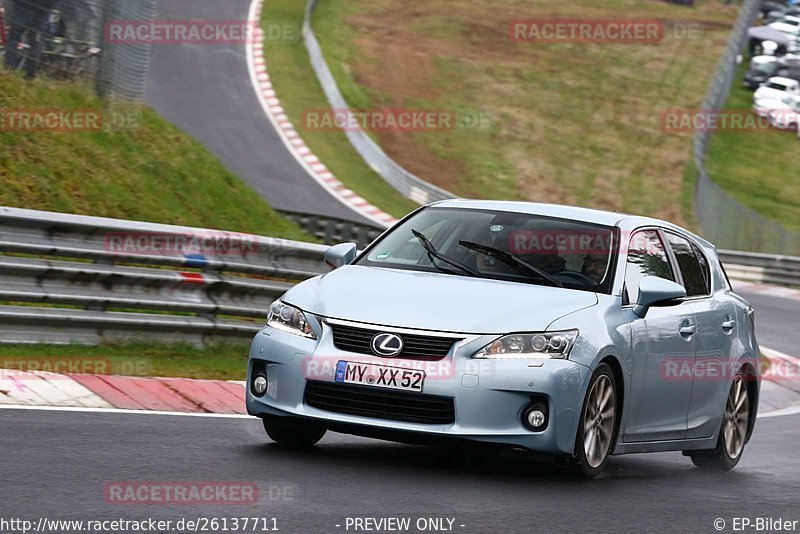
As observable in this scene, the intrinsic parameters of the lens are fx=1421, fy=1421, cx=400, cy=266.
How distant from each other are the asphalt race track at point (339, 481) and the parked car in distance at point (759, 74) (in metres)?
43.3

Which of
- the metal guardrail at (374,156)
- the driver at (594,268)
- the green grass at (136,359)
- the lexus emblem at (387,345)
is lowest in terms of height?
the metal guardrail at (374,156)

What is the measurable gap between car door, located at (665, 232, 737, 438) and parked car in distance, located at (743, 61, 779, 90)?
4275cm

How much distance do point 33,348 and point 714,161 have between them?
39099 millimetres

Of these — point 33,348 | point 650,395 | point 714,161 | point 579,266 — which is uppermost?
point 579,266

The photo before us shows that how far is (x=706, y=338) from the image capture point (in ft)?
29.4

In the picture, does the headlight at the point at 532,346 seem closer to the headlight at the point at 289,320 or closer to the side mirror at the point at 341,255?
the headlight at the point at 289,320

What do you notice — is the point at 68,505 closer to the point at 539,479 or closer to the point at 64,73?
the point at 539,479

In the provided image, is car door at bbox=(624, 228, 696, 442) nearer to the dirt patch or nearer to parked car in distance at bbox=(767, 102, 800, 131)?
the dirt patch

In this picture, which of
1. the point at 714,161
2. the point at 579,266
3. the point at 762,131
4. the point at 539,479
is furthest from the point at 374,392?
the point at 762,131

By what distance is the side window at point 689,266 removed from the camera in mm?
9164

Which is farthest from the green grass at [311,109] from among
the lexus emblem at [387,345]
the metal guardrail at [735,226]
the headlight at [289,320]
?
the lexus emblem at [387,345]

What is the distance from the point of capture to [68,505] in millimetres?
5711

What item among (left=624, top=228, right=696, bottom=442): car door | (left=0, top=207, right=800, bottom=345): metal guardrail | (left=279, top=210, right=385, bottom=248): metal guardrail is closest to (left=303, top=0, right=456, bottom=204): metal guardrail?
(left=279, top=210, right=385, bottom=248): metal guardrail

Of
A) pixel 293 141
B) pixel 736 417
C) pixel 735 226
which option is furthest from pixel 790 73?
pixel 736 417
